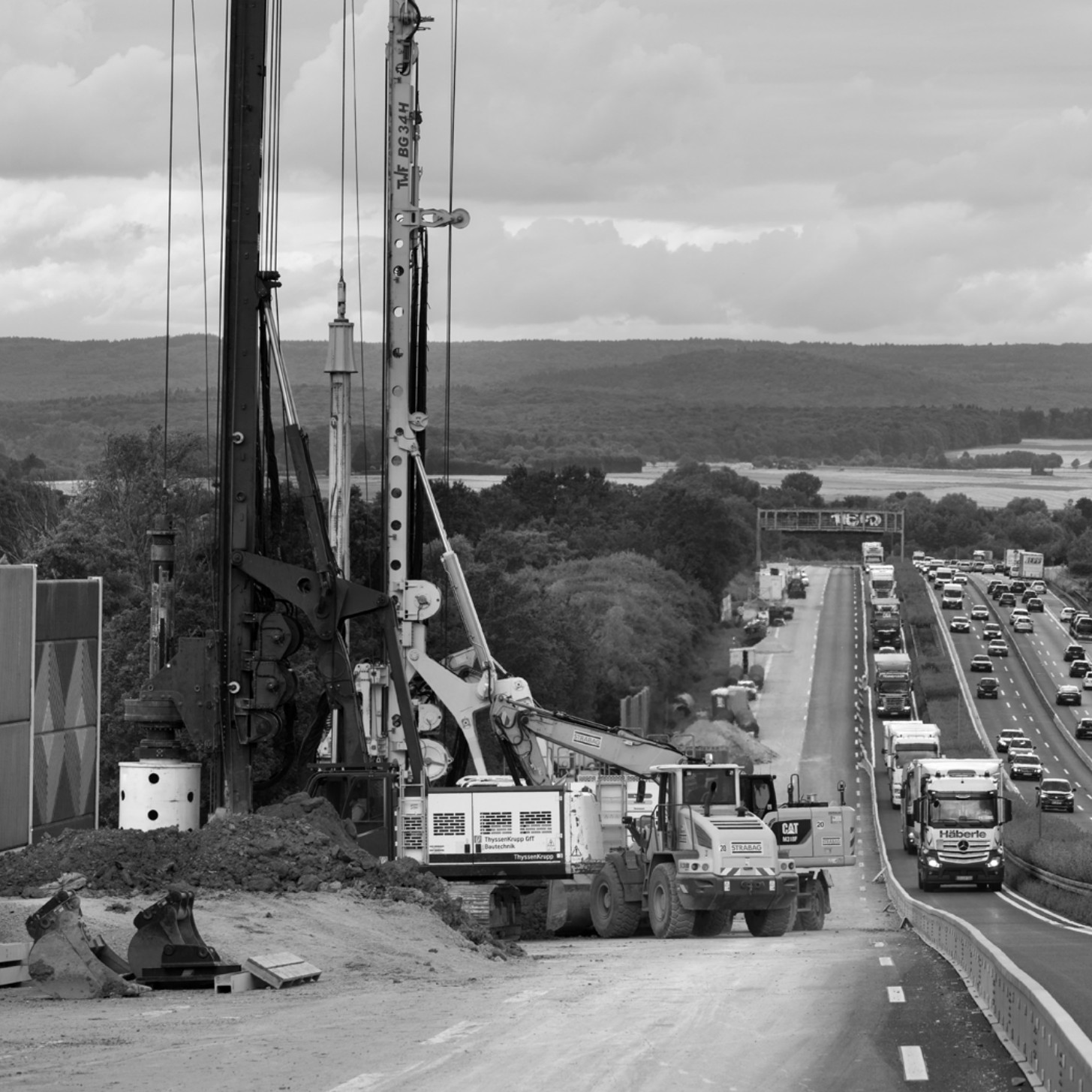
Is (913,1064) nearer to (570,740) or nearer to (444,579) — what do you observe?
(570,740)

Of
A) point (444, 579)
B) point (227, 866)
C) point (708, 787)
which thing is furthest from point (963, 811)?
point (227, 866)

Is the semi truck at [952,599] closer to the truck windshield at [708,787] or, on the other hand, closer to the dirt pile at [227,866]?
the truck windshield at [708,787]

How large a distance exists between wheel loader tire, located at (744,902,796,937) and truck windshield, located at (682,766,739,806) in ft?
6.53

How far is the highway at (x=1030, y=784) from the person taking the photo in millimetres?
28312

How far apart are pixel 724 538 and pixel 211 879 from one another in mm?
165262

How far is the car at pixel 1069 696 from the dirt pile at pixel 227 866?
98559mm

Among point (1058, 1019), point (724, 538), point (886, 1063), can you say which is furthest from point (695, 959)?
point (724, 538)

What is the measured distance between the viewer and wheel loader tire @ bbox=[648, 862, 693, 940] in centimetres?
3297

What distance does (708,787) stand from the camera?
1358 inches

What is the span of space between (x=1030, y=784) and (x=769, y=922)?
63.9 meters

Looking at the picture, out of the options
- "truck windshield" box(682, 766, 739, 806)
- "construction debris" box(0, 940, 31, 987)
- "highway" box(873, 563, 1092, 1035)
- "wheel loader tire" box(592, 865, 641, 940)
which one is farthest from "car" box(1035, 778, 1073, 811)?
"construction debris" box(0, 940, 31, 987)

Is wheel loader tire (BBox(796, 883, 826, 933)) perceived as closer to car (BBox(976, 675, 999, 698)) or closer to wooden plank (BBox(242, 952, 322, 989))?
wooden plank (BBox(242, 952, 322, 989))

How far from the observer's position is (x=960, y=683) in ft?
430

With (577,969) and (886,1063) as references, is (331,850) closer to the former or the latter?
(577,969)
